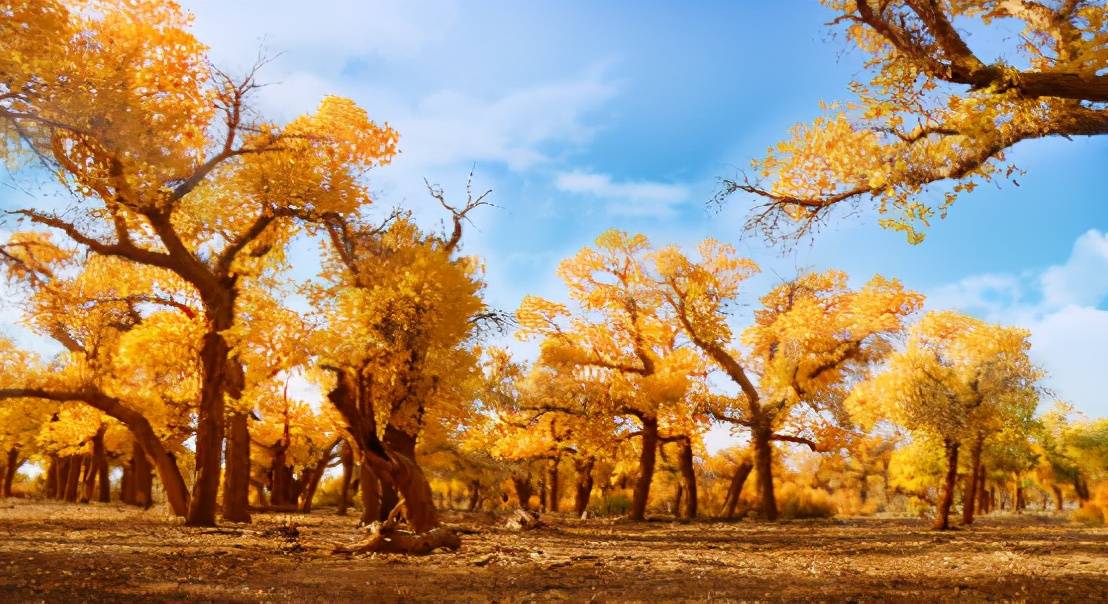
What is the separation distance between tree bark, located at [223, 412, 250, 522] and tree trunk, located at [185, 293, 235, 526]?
1.99m

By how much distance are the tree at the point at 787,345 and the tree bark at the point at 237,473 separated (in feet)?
47.3

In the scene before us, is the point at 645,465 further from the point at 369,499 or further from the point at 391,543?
the point at 391,543

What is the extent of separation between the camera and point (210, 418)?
16.3 meters

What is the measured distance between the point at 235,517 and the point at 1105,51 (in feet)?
61.7

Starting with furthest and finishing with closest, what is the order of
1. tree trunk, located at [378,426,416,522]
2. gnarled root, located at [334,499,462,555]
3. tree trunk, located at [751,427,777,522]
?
tree trunk, located at [751,427,777,522] → tree trunk, located at [378,426,416,522] → gnarled root, located at [334,499,462,555]

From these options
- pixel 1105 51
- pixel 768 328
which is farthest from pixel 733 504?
pixel 1105 51

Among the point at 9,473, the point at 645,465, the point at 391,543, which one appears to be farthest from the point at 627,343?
the point at 9,473

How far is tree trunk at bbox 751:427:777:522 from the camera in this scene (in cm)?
2609

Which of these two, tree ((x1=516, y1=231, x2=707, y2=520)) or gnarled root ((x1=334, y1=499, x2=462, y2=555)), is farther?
tree ((x1=516, y1=231, x2=707, y2=520))

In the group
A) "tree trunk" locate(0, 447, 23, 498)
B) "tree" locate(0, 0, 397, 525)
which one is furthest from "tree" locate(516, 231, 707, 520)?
"tree trunk" locate(0, 447, 23, 498)

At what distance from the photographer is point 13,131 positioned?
38.2ft

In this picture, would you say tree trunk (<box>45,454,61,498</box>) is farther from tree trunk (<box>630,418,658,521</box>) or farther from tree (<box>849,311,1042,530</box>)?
tree (<box>849,311,1042,530</box>)

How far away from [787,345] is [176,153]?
2093 cm

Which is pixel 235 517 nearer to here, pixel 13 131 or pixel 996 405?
pixel 13 131
